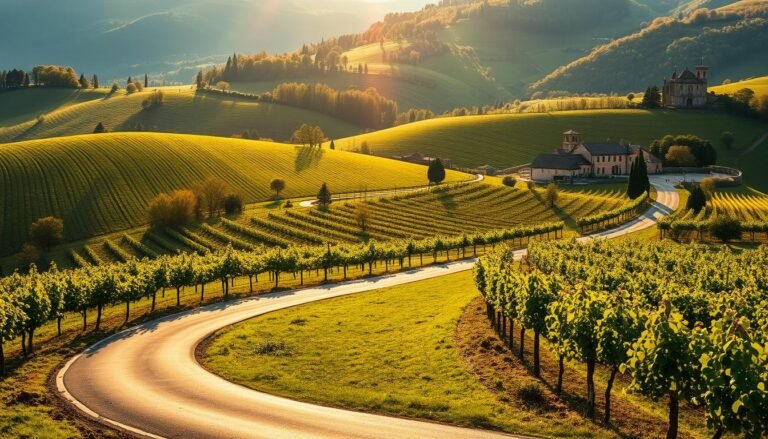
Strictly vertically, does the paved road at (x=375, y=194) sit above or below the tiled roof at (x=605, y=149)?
below

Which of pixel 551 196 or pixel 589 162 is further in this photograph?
pixel 589 162

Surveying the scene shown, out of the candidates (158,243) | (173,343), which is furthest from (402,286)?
(158,243)

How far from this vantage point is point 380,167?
184500mm

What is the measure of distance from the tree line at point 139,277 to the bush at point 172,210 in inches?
1643

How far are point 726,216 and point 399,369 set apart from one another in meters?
83.4

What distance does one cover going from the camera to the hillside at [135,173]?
130 meters

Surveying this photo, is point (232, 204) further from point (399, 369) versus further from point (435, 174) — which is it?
point (399, 369)

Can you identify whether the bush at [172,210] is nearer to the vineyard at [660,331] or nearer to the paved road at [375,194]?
the paved road at [375,194]

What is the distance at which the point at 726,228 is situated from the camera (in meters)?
103

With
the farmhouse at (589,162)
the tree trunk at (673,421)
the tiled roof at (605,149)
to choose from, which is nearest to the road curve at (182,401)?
the tree trunk at (673,421)

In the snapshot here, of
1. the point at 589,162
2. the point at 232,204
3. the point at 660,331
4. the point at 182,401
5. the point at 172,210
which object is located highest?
the point at 660,331

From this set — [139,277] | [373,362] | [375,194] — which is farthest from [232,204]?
[373,362]

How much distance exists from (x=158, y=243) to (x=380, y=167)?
78.9 metres

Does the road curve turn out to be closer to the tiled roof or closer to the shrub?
the shrub
